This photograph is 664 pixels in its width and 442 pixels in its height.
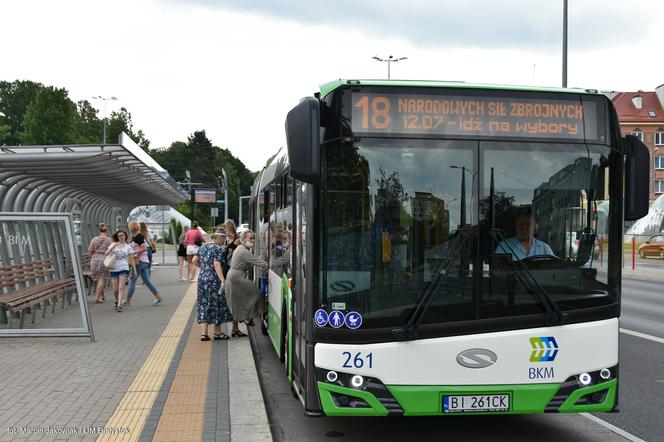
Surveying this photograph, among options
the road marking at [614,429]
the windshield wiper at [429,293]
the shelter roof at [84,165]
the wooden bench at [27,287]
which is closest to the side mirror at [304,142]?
the windshield wiper at [429,293]

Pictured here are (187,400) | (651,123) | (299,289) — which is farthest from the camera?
(651,123)

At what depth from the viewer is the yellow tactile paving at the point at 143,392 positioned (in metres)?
6.12

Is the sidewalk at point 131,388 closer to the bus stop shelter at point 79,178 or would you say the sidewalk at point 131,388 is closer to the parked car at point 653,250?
the bus stop shelter at point 79,178

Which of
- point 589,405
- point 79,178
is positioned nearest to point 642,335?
point 589,405

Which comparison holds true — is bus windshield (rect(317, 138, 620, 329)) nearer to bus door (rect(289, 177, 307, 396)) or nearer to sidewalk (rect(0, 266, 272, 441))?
bus door (rect(289, 177, 307, 396))

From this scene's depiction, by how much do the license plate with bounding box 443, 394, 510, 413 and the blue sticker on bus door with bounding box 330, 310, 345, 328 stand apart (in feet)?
2.97

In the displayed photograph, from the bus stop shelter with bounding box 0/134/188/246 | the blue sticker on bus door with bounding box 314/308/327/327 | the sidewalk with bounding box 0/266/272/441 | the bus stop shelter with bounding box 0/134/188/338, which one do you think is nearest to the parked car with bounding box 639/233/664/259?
the bus stop shelter with bounding box 0/134/188/246

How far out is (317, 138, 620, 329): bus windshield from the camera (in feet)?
18.5

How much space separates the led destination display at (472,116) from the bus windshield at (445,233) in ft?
0.35

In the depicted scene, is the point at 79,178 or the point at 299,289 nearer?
the point at 299,289

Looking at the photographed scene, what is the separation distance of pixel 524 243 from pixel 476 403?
1.19 m

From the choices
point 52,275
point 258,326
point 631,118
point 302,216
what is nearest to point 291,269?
point 302,216

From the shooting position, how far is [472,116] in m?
5.89

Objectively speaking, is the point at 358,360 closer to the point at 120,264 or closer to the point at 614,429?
the point at 614,429
